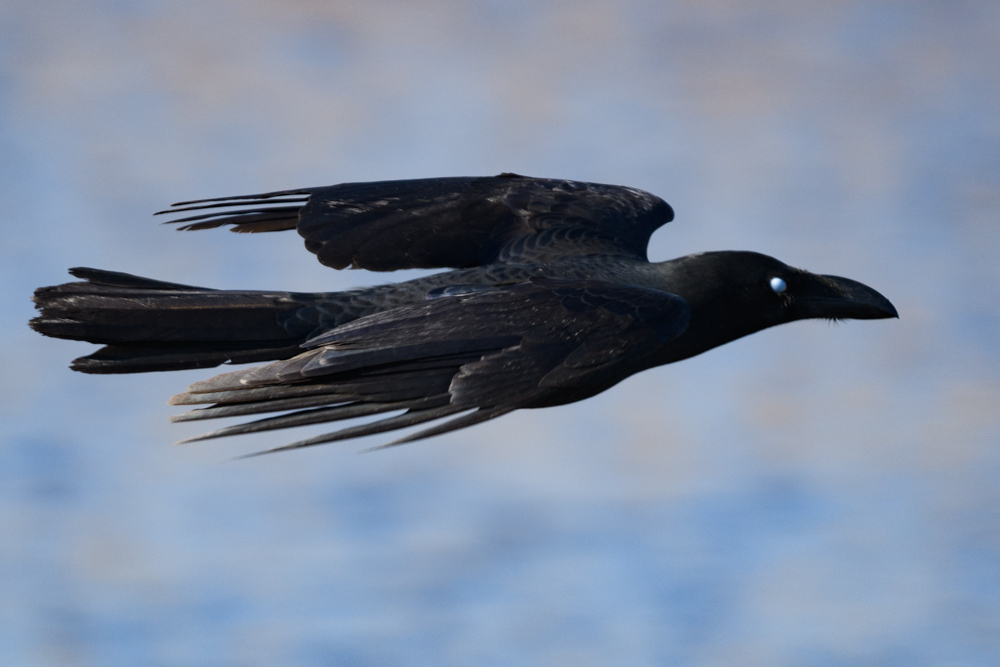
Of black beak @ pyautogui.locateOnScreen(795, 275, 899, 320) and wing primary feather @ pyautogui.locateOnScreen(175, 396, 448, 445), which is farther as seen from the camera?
black beak @ pyautogui.locateOnScreen(795, 275, 899, 320)

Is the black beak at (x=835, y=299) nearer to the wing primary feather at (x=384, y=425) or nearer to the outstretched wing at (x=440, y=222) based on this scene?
the outstretched wing at (x=440, y=222)

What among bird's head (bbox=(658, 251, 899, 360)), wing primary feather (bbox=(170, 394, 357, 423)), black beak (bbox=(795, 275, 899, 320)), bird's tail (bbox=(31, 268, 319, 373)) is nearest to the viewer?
wing primary feather (bbox=(170, 394, 357, 423))

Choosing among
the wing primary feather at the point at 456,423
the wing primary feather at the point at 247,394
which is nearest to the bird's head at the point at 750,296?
the wing primary feather at the point at 456,423

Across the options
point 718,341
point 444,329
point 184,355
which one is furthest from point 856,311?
point 184,355

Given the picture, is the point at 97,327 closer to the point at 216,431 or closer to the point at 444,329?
the point at 216,431

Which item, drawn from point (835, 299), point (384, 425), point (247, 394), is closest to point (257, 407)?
point (247, 394)

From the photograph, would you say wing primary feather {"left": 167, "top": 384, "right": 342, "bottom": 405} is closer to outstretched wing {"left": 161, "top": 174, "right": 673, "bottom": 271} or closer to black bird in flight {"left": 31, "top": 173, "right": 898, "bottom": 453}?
black bird in flight {"left": 31, "top": 173, "right": 898, "bottom": 453}

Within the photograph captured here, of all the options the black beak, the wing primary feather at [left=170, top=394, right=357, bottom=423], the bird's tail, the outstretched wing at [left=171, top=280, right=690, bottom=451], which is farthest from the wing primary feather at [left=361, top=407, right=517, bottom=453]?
the black beak

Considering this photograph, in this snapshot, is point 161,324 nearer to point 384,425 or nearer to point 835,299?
point 384,425
